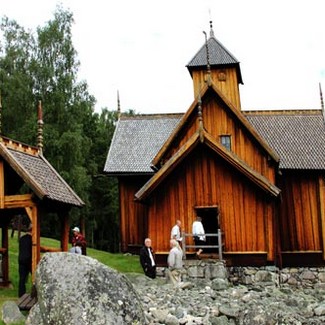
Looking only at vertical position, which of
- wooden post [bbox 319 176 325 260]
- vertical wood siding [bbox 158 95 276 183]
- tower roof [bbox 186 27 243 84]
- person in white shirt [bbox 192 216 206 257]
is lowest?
person in white shirt [bbox 192 216 206 257]

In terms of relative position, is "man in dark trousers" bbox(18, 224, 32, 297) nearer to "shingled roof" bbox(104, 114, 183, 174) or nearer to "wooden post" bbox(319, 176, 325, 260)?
"shingled roof" bbox(104, 114, 183, 174)

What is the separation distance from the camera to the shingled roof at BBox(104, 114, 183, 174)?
85.9 feet

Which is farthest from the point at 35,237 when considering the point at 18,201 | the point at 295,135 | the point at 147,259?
the point at 295,135

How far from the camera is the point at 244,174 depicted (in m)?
19.1

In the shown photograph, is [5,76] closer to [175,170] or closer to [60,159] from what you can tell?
[60,159]

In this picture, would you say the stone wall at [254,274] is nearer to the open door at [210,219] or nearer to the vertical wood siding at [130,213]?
the open door at [210,219]

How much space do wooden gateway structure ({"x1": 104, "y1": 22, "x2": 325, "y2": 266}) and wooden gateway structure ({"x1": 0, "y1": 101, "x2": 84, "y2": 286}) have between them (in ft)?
14.3

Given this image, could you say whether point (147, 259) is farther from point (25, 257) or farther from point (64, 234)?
point (25, 257)

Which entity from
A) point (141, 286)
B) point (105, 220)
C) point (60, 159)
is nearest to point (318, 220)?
point (141, 286)

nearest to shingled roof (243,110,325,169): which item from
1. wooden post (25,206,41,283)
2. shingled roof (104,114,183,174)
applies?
shingled roof (104,114,183,174)

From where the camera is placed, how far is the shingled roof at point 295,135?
23.0 metres

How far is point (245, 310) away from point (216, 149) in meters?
6.95

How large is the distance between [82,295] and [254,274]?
1114cm

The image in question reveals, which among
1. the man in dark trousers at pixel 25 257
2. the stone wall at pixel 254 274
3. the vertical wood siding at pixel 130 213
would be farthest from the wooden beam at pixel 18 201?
the vertical wood siding at pixel 130 213
